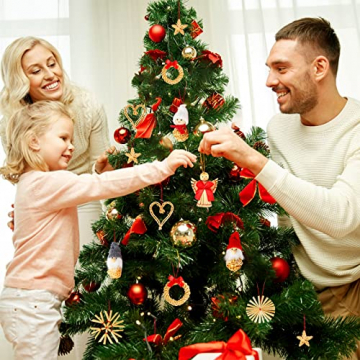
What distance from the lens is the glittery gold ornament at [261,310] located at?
1457 mm

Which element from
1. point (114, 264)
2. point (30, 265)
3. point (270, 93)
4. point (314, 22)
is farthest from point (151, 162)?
point (270, 93)

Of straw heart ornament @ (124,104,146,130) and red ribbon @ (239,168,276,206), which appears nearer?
red ribbon @ (239,168,276,206)

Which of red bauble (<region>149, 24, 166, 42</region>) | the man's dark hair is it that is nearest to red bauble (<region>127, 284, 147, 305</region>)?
red bauble (<region>149, 24, 166, 42</region>)

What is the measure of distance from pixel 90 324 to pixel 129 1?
175cm

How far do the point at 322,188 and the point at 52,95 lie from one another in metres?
0.97

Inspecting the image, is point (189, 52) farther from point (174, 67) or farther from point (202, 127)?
point (202, 127)

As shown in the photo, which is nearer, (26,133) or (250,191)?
(250,191)

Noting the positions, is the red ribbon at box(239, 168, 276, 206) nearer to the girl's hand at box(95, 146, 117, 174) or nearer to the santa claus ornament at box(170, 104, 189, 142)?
the santa claus ornament at box(170, 104, 189, 142)

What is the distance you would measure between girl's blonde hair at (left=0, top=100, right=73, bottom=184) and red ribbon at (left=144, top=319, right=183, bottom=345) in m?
0.60

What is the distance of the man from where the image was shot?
60.9 inches

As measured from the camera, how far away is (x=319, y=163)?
1740 millimetres

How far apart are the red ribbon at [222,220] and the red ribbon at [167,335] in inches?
10.5

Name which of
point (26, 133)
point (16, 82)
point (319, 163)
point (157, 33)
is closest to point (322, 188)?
point (319, 163)

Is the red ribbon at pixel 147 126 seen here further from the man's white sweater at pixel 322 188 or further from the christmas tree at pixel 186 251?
the man's white sweater at pixel 322 188
